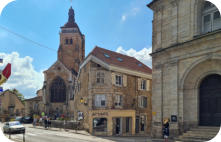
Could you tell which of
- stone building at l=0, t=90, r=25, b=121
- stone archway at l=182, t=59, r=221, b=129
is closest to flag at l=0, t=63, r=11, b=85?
stone archway at l=182, t=59, r=221, b=129

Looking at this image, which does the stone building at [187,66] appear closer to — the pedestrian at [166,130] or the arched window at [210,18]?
the arched window at [210,18]

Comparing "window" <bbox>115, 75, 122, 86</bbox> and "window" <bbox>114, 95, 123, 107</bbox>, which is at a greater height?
"window" <bbox>115, 75, 122, 86</bbox>

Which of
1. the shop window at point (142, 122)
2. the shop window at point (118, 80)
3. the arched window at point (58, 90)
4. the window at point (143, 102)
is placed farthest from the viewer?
the arched window at point (58, 90)

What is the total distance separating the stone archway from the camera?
15.3 metres

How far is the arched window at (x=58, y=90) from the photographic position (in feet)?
164

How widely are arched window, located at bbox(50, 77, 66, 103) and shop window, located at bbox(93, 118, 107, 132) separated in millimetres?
26217

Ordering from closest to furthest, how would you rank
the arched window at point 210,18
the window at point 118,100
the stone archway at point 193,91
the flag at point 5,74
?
the flag at point 5,74, the arched window at point 210,18, the stone archway at point 193,91, the window at point 118,100

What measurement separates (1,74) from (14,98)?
5076 centimetres

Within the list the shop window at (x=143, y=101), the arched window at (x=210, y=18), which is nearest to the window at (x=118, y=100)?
the shop window at (x=143, y=101)

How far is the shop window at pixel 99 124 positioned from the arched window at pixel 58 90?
2622 centimetres

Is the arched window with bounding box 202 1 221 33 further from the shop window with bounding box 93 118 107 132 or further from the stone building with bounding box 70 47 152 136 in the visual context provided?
the shop window with bounding box 93 118 107 132

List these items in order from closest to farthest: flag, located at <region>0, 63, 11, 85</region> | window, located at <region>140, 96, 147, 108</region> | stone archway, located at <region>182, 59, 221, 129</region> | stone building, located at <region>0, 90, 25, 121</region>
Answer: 1. flag, located at <region>0, 63, 11, 85</region>
2. stone archway, located at <region>182, 59, 221, 129</region>
3. window, located at <region>140, 96, 147, 108</region>
4. stone building, located at <region>0, 90, 25, 121</region>

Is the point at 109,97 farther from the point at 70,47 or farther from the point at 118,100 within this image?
the point at 70,47

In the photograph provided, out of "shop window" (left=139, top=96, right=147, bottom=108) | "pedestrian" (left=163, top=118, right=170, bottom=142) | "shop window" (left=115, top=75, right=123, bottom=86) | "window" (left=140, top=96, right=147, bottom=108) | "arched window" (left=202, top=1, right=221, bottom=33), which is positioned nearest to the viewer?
"arched window" (left=202, top=1, right=221, bottom=33)
